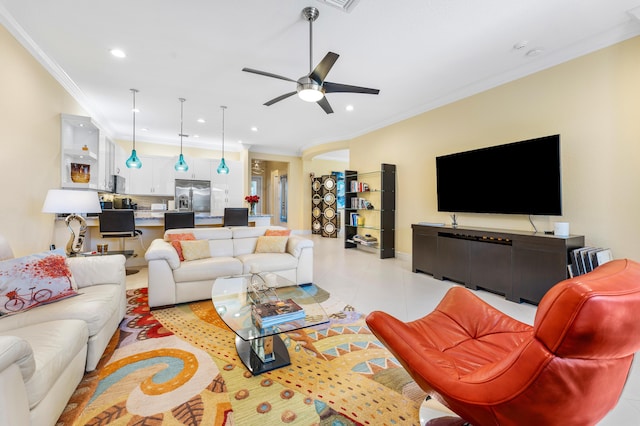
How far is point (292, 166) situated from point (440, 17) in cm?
703

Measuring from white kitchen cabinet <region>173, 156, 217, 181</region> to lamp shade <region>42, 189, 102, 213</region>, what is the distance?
4.15m

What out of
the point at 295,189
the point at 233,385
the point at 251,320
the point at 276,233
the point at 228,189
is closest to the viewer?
the point at 233,385

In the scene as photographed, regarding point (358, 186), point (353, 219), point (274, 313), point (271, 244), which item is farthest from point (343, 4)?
point (353, 219)

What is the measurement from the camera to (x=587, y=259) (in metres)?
2.72

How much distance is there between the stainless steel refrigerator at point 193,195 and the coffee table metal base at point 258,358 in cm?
574

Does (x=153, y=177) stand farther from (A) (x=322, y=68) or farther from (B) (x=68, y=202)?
(A) (x=322, y=68)

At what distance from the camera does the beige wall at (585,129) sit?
2.75m

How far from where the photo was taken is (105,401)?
1.58m

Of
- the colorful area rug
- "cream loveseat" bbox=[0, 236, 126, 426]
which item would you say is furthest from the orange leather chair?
"cream loveseat" bbox=[0, 236, 126, 426]

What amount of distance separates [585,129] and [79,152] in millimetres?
6507

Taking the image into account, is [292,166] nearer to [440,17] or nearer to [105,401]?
[440,17]

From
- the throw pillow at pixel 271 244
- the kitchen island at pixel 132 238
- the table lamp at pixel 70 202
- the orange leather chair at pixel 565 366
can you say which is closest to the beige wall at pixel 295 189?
the kitchen island at pixel 132 238

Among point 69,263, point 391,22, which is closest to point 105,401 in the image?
point 69,263

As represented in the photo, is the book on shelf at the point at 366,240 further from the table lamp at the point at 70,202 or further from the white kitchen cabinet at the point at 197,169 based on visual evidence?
the table lamp at the point at 70,202
